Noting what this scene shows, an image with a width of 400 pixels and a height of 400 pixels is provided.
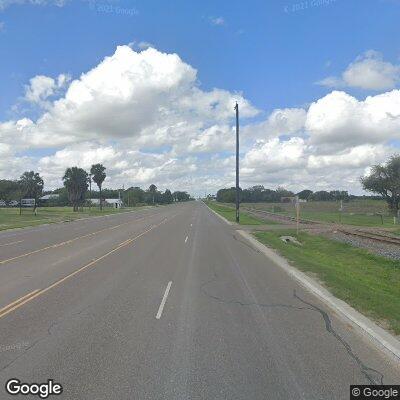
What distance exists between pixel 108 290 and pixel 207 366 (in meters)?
5.88

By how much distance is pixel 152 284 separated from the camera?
12.6 meters

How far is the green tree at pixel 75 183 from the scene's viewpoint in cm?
10681

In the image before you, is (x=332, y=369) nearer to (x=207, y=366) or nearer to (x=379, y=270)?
(x=207, y=366)

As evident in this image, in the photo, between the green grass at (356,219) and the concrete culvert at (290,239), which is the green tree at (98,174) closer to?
the green grass at (356,219)

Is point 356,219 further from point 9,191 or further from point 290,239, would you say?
point 9,191

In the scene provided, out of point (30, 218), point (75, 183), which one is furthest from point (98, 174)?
point (30, 218)

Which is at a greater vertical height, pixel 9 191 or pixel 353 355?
pixel 9 191

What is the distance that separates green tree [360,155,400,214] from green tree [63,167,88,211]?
193 feet

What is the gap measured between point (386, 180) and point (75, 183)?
62920 mm

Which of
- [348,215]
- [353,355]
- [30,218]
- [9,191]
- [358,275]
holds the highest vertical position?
[9,191]

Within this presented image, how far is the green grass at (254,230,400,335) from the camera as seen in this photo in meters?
9.79

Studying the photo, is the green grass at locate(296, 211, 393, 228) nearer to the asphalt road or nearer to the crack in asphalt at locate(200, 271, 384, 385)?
the crack in asphalt at locate(200, 271, 384, 385)

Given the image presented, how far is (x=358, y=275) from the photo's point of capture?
54.5 feet

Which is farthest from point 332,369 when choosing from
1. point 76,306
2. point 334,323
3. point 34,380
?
point 76,306
